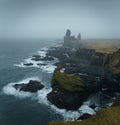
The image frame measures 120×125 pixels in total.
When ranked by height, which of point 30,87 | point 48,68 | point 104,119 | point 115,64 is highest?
point 104,119

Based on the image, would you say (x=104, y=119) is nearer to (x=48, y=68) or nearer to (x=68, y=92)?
(x=68, y=92)

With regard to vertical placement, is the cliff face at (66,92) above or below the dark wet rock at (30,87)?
above

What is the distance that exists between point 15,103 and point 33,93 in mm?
8821

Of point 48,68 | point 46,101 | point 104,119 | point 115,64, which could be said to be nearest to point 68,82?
point 46,101

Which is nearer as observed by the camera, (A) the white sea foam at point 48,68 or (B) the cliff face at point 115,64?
(B) the cliff face at point 115,64

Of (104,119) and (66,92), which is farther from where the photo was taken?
(66,92)

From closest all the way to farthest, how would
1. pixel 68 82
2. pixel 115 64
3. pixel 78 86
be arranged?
1. pixel 68 82
2. pixel 78 86
3. pixel 115 64

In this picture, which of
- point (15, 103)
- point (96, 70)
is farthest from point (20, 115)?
point (96, 70)

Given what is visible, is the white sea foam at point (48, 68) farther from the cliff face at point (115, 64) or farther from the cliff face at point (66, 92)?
the cliff face at point (66, 92)

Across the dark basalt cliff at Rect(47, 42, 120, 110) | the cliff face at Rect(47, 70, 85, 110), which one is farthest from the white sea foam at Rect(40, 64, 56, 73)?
the cliff face at Rect(47, 70, 85, 110)

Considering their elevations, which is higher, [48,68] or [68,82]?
[68,82]

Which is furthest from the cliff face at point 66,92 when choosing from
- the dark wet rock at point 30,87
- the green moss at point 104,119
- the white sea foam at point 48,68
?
the white sea foam at point 48,68

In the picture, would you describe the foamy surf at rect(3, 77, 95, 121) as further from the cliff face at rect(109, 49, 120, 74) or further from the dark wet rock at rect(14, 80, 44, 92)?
the cliff face at rect(109, 49, 120, 74)

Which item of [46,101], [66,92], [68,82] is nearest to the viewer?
[66,92]
